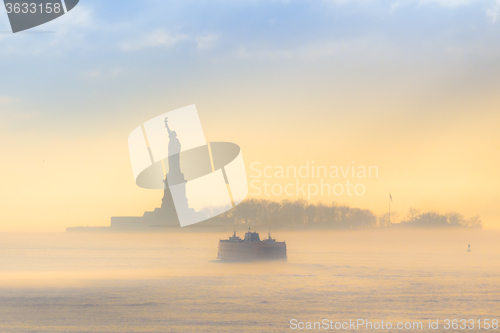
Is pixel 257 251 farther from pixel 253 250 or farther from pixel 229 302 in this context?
pixel 229 302

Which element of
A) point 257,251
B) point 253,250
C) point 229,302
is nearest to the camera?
point 229,302

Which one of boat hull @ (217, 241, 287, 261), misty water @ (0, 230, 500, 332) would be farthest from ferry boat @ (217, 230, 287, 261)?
misty water @ (0, 230, 500, 332)

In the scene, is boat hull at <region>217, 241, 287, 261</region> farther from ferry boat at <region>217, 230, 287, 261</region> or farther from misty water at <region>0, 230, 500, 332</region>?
misty water at <region>0, 230, 500, 332</region>

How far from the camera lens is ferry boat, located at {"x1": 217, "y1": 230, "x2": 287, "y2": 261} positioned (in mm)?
85562

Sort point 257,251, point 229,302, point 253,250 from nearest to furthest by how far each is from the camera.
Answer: point 229,302
point 257,251
point 253,250

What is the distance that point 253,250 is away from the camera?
8650 cm

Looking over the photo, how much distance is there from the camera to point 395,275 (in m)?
62.1

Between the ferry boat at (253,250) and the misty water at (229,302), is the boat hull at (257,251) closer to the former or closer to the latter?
the ferry boat at (253,250)

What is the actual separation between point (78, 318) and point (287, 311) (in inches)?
529

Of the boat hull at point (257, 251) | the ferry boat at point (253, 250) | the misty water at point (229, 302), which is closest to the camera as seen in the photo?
the misty water at point (229, 302)

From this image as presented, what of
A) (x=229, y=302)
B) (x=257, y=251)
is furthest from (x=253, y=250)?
(x=229, y=302)

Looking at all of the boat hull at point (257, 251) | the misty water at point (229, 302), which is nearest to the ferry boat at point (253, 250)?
the boat hull at point (257, 251)

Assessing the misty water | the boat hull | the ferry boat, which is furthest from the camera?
the ferry boat

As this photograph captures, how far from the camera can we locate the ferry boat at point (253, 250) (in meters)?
85.6
